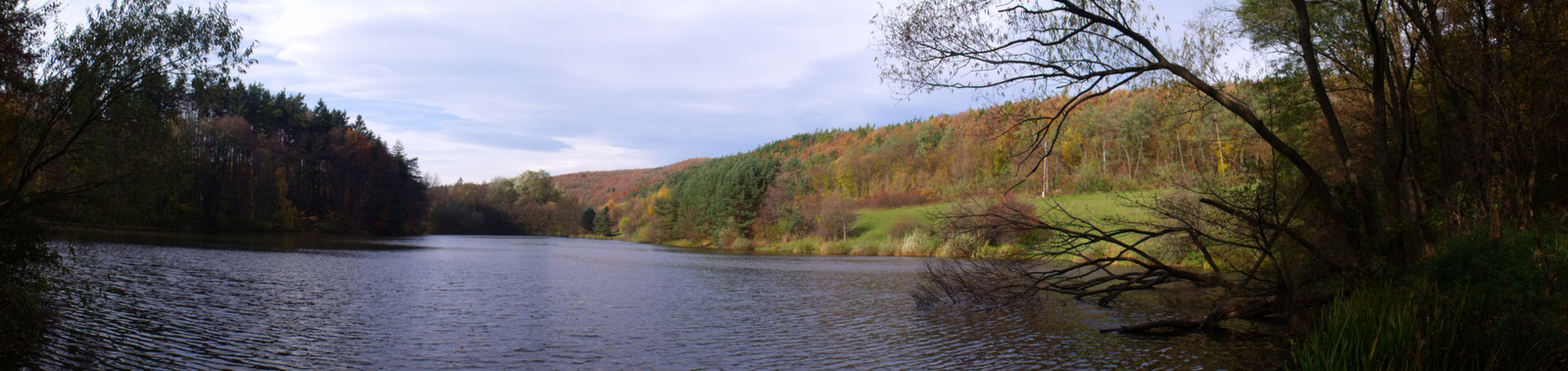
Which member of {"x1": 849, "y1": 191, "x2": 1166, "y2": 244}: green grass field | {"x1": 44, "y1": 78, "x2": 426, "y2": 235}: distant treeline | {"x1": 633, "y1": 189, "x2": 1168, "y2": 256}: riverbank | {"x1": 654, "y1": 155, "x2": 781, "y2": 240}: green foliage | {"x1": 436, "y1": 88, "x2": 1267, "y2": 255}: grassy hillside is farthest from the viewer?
{"x1": 654, "y1": 155, "x2": 781, "y2": 240}: green foliage

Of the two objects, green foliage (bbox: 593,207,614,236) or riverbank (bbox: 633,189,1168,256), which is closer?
riverbank (bbox: 633,189,1168,256)

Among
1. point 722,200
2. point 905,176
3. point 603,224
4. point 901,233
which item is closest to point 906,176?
point 905,176

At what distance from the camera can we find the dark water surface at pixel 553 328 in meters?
10.3

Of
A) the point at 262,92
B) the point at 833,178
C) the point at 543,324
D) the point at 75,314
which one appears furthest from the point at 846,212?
the point at 262,92

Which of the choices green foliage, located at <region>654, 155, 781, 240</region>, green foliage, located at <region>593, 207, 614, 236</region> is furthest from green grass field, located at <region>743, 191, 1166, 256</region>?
green foliage, located at <region>593, 207, 614, 236</region>

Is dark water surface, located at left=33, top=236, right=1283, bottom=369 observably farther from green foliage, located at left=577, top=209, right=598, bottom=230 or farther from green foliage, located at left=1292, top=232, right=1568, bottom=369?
green foliage, located at left=577, top=209, right=598, bottom=230

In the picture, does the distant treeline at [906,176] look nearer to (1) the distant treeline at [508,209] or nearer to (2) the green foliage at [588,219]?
(2) the green foliage at [588,219]

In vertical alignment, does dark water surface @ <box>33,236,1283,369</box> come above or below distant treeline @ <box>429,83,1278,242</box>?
below

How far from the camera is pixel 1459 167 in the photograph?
1273 centimetres

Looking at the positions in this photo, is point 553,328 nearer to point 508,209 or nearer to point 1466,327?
point 1466,327

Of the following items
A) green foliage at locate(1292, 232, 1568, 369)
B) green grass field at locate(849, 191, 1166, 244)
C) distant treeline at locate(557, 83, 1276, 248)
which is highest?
distant treeline at locate(557, 83, 1276, 248)

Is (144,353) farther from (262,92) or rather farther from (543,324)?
(262,92)

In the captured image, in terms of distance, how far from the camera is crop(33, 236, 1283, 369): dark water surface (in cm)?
1034

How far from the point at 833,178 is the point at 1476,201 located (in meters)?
72.8
